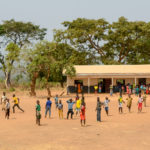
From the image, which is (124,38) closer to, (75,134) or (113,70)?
(113,70)

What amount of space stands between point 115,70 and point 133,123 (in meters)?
22.5

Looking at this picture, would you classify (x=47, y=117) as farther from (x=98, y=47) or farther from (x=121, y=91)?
(x=98, y=47)

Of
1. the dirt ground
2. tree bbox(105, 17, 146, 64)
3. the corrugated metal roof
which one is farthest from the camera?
tree bbox(105, 17, 146, 64)

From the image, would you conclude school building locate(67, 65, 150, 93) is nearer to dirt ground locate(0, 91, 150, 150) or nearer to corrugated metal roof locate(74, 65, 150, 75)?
corrugated metal roof locate(74, 65, 150, 75)

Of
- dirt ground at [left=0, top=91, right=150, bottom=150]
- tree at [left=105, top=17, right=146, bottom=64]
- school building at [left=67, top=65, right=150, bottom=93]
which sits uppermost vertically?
tree at [left=105, top=17, right=146, bottom=64]

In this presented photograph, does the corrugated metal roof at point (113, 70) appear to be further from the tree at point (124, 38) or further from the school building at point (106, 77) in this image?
the tree at point (124, 38)

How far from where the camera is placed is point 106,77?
125 ft

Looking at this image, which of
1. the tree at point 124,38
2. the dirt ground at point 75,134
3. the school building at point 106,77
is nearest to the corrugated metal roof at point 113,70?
the school building at point 106,77

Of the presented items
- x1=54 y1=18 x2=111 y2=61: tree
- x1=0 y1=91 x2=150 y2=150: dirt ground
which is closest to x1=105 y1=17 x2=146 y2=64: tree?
x1=54 y1=18 x2=111 y2=61: tree

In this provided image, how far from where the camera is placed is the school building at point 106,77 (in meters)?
37.8

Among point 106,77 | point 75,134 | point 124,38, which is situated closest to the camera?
point 75,134

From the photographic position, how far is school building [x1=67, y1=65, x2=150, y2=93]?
37.8 meters

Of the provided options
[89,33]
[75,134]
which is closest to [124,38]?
[89,33]

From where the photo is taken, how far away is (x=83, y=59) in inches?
2044
